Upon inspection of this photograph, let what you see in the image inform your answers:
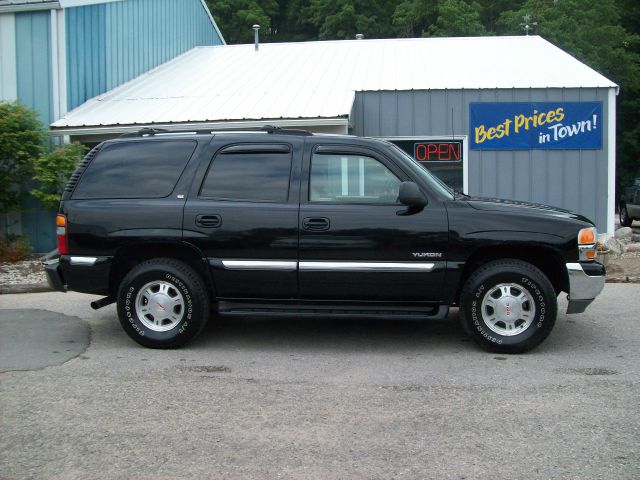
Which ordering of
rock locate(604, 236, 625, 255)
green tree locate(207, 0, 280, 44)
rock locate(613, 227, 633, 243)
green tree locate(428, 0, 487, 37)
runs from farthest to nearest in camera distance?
green tree locate(207, 0, 280, 44) → green tree locate(428, 0, 487, 37) → rock locate(613, 227, 633, 243) → rock locate(604, 236, 625, 255)

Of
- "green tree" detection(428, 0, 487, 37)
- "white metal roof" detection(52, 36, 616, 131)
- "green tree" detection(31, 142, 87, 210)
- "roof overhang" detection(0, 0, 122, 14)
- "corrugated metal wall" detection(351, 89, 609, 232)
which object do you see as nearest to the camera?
"green tree" detection(31, 142, 87, 210)

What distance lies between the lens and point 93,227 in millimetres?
6652

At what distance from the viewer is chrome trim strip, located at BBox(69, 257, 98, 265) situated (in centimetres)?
667

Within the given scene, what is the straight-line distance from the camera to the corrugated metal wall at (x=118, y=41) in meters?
13.7

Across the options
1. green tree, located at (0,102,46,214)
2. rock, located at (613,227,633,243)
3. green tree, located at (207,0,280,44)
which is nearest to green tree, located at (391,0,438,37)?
green tree, located at (207,0,280,44)

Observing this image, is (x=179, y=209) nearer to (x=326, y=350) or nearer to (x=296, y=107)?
(x=326, y=350)

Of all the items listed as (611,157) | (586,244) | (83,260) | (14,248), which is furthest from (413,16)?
(83,260)

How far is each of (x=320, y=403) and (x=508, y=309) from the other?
2082 millimetres

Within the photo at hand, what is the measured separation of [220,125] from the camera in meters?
12.5

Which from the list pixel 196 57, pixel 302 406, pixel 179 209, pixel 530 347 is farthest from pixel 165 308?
pixel 196 57

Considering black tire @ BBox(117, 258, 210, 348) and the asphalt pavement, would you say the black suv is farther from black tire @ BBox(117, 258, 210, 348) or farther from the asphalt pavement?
the asphalt pavement

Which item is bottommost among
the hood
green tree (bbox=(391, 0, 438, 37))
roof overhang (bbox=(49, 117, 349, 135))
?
the hood

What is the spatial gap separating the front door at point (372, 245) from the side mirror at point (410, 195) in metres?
0.15

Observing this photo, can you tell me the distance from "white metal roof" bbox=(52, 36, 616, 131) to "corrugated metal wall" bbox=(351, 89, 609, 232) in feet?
0.73
